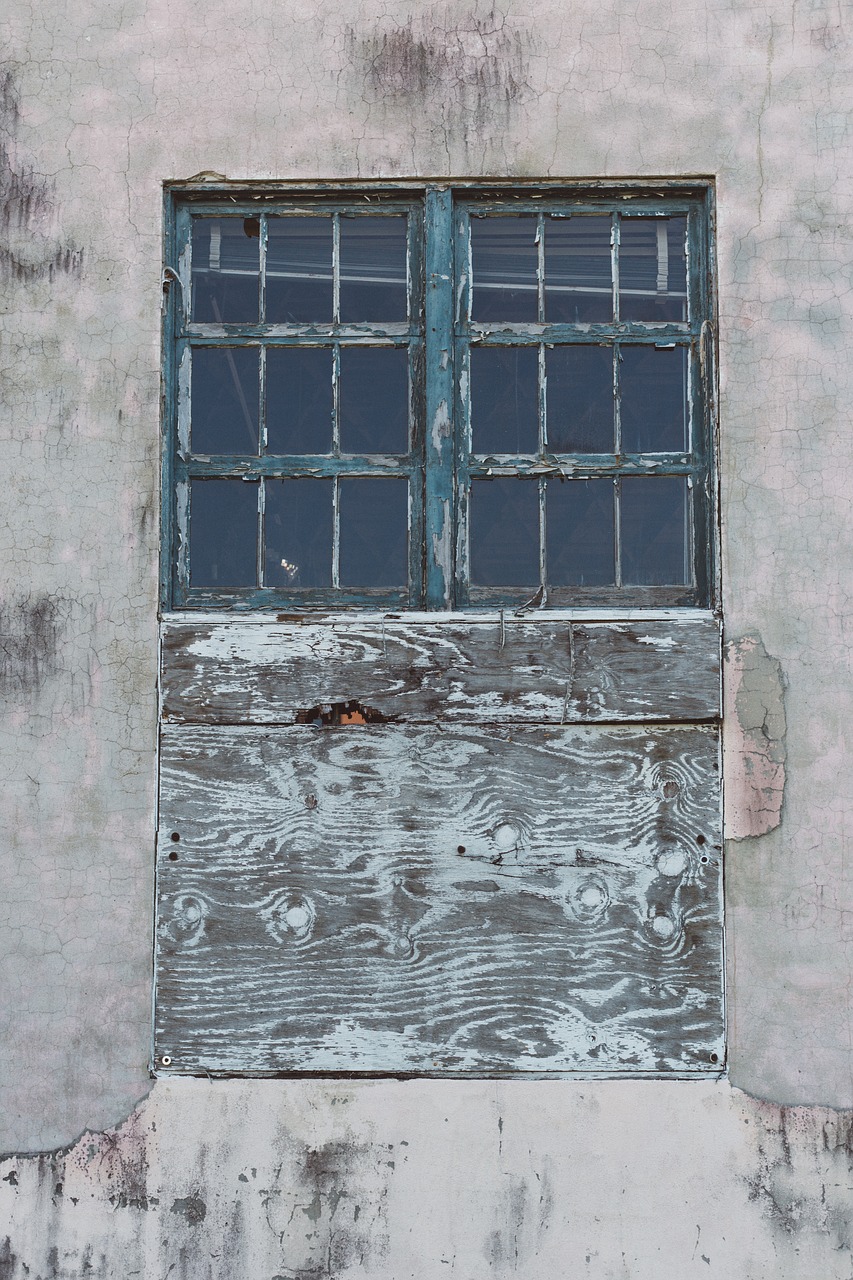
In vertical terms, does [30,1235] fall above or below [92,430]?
below

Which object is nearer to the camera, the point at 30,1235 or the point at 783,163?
the point at 30,1235

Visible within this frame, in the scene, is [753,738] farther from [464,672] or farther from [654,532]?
[464,672]

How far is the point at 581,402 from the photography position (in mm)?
3238

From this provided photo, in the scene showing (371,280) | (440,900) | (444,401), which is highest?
(371,280)

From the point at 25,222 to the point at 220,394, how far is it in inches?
29.1

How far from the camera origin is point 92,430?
10.2 feet

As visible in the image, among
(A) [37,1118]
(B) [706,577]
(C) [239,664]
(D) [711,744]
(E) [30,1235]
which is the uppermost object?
(B) [706,577]

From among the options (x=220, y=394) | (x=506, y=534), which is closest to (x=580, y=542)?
(x=506, y=534)

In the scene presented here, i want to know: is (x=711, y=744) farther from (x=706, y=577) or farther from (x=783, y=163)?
(x=783, y=163)

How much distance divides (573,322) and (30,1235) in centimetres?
297

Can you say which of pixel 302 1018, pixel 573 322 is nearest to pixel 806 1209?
pixel 302 1018

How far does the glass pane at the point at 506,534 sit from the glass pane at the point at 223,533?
0.66 metres

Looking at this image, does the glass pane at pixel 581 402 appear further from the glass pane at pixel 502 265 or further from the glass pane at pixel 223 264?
the glass pane at pixel 223 264

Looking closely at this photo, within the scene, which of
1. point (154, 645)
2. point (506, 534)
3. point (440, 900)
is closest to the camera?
point (440, 900)
